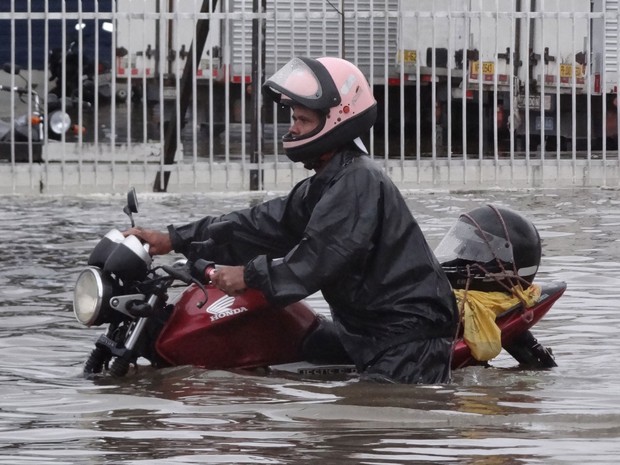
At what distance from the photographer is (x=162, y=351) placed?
21.3 feet

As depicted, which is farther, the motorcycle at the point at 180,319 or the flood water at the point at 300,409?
the motorcycle at the point at 180,319

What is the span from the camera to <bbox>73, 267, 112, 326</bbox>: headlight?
6316 millimetres

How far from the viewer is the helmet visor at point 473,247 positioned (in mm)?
6973

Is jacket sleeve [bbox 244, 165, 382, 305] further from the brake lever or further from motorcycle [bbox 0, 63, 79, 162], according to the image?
motorcycle [bbox 0, 63, 79, 162]

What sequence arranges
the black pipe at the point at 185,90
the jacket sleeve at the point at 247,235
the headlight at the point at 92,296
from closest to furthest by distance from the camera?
the headlight at the point at 92,296
the jacket sleeve at the point at 247,235
the black pipe at the point at 185,90

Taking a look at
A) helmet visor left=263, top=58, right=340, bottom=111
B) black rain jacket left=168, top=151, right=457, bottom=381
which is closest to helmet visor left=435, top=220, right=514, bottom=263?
black rain jacket left=168, top=151, right=457, bottom=381

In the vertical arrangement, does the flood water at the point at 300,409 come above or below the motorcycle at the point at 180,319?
below

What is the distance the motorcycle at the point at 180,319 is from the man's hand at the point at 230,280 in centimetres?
5

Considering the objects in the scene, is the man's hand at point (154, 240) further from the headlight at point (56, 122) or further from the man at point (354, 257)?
the headlight at point (56, 122)

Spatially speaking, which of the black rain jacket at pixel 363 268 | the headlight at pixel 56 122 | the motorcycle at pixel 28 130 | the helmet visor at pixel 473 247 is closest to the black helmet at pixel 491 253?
the helmet visor at pixel 473 247

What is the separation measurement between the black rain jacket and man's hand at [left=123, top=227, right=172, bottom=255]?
0.36ft

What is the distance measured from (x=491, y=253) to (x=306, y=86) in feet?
3.78

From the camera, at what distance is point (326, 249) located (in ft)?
20.1

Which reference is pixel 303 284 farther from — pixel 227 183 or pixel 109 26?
pixel 109 26
